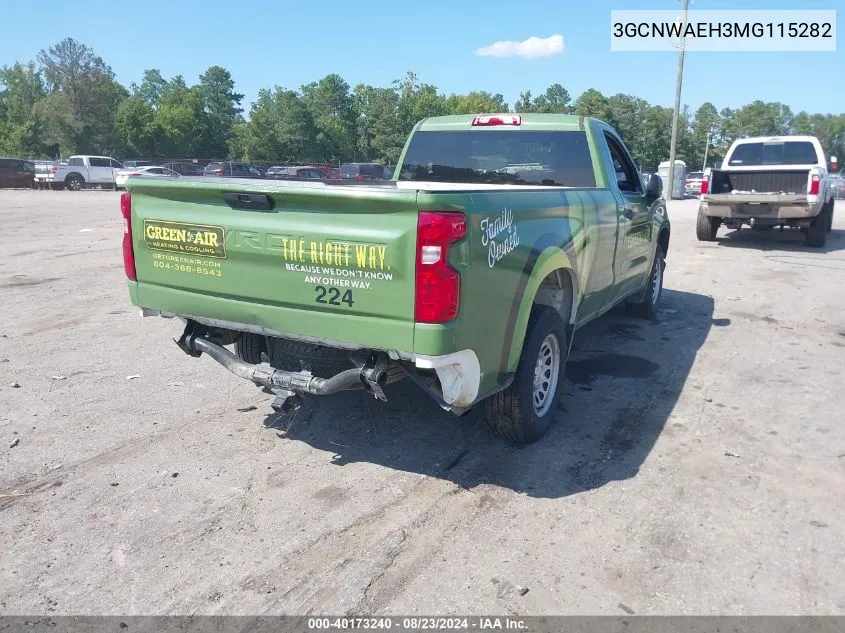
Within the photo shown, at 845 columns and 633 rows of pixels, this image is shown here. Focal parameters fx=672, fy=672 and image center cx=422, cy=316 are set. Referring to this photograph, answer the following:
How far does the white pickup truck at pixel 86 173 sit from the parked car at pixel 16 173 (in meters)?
1.33

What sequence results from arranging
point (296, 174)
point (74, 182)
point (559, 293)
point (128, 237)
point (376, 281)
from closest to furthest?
point (376, 281) < point (128, 237) < point (559, 293) < point (296, 174) < point (74, 182)

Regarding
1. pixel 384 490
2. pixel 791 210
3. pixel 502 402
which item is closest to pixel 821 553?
pixel 502 402

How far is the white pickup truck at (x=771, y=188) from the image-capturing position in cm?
1283

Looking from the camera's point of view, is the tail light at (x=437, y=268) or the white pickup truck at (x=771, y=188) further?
the white pickup truck at (x=771, y=188)

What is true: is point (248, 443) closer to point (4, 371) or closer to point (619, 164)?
point (4, 371)

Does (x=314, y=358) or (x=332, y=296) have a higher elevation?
(x=332, y=296)

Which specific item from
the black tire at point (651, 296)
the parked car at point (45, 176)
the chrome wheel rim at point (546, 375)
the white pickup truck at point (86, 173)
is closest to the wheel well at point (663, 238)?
the black tire at point (651, 296)

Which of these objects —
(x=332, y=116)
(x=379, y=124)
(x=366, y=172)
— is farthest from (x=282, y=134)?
(x=366, y=172)

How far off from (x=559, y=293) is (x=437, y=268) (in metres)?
1.73

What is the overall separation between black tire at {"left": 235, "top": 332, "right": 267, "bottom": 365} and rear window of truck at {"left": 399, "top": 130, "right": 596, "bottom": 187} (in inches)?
88.9

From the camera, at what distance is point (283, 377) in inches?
149

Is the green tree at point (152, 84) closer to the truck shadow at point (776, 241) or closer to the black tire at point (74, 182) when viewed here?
the black tire at point (74, 182)

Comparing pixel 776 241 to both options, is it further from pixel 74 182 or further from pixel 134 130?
pixel 134 130

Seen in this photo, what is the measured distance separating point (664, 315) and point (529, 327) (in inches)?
178
